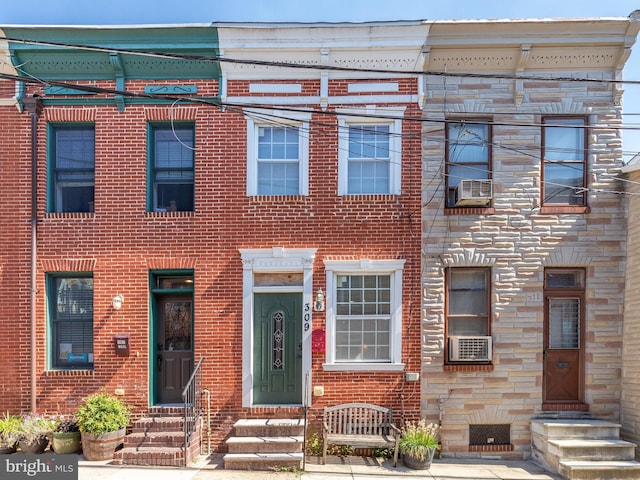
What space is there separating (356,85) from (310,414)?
597cm

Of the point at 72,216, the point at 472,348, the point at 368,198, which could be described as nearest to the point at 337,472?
the point at 472,348

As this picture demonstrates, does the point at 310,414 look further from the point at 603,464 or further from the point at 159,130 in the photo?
the point at 159,130

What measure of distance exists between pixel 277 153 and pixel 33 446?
639 cm

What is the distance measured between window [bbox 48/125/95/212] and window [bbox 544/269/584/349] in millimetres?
8598

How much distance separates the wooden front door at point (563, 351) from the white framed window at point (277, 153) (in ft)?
16.9

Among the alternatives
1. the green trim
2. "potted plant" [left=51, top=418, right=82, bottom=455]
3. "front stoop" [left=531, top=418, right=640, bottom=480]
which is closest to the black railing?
"potted plant" [left=51, top=418, right=82, bottom=455]

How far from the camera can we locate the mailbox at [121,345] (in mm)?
8141

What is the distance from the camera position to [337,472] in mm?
7207

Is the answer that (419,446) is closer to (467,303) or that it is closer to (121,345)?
(467,303)

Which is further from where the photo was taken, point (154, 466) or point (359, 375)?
point (359, 375)

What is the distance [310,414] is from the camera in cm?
812

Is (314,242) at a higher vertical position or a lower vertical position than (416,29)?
lower

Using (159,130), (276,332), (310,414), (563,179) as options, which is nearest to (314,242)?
(276,332)

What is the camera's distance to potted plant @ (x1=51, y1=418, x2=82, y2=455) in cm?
759
